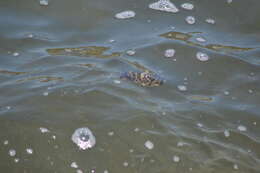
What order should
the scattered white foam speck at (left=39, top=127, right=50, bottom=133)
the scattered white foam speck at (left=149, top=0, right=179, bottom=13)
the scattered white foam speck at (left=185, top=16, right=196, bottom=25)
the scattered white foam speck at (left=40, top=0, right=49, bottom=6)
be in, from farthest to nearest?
the scattered white foam speck at (left=40, top=0, right=49, bottom=6) < the scattered white foam speck at (left=149, top=0, right=179, bottom=13) < the scattered white foam speck at (left=185, top=16, right=196, bottom=25) < the scattered white foam speck at (left=39, top=127, right=50, bottom=133)

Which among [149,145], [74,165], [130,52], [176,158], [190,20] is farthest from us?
[190,20]

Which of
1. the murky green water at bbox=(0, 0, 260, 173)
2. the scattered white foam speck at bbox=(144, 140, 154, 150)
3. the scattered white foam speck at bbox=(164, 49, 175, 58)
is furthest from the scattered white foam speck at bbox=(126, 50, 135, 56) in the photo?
the scattered white foam speck at bbox=(144, 140, 154, 150)

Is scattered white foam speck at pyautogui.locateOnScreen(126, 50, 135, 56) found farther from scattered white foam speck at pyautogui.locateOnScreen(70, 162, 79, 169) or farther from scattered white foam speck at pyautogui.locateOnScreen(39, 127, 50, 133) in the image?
scattered white foam speck at pyautogui.locateOnScreen(70, 162, 79, 169)

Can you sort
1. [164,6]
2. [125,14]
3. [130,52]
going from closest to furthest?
1. [130,52]
2. [125,14]
3. [164,6]

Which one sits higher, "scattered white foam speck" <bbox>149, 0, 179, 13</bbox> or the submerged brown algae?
"scattered white foam speck" <bbox>149, 0, 179, 13</bbox>

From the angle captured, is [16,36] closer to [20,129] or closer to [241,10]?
[20,129]

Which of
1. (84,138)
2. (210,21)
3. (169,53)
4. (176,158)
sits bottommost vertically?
(176,158)

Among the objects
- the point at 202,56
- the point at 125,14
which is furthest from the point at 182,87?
the point at 125,14

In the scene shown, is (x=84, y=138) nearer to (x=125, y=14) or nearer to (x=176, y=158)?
(x=176, y=158)

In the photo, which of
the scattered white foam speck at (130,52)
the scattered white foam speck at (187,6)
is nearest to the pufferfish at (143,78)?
the scattered white foam speck at (130,52)
